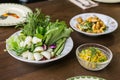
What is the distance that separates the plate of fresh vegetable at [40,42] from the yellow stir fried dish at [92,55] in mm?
70

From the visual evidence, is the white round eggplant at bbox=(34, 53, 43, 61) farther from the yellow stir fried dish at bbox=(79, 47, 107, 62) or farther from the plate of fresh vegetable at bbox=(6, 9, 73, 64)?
the yellow stir fried dish at bbox=(79, 47, 107, 62)

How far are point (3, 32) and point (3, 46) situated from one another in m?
0.13

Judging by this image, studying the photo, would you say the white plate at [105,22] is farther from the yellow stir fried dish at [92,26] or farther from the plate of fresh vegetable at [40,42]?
the plate of fresh vegetable at [40,42]

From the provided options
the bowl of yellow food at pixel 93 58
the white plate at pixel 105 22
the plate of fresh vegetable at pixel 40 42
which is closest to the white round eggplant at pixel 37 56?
the plate of fresh vegetable at pixel 40 42

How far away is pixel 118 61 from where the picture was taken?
992mm

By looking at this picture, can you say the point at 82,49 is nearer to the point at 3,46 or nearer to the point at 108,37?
the point at 108,37

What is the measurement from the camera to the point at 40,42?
934 millimetres

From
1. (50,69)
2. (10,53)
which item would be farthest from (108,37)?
(10,53)

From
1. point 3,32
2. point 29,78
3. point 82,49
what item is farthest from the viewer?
point 3,32

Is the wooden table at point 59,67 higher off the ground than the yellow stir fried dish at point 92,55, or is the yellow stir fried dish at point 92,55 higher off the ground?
the yellow stir fried dish at point 92,55

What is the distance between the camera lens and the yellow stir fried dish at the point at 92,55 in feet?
2.98

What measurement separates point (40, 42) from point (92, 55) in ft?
0.68

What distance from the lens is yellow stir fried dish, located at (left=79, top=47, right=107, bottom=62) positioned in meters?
0.91

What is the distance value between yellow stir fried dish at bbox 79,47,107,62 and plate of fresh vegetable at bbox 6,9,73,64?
70 millimetres
